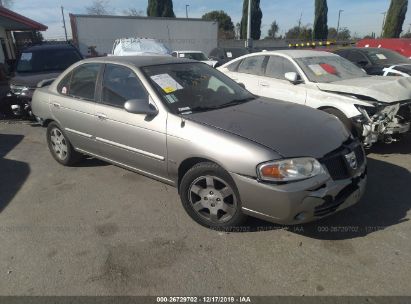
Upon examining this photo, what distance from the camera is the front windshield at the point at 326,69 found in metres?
6.08

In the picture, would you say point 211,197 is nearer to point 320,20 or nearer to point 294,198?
point 294,198

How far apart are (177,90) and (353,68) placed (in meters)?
4.26

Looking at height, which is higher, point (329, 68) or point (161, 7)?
point (161, 7)

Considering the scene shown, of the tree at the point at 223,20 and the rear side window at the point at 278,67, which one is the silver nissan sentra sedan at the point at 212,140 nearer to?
the rear side window at the point at 278,67

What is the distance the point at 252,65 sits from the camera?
7039mm

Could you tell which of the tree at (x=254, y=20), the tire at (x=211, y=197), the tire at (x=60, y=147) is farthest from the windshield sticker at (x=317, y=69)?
the tree at (x=254, y=20)

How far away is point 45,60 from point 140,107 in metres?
6.16

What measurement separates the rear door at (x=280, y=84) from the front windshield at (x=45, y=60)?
16.2 feet

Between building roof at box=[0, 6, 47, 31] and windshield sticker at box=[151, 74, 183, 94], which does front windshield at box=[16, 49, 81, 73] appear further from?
building roof at box=[0, 6, 47, 31]

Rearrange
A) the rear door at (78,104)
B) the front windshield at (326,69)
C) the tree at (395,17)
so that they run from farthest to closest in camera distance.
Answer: the tree at (395,17) → the front windshield at (326,69) → the rear door at (78,104)

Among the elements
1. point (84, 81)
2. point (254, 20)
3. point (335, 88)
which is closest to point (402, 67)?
point (335, 88)

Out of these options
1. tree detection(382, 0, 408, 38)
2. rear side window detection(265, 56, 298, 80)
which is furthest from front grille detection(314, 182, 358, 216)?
tree detection(382, 0, 408, 38)

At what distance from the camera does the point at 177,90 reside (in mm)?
3875

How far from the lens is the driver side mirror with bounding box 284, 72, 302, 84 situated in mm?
5930
